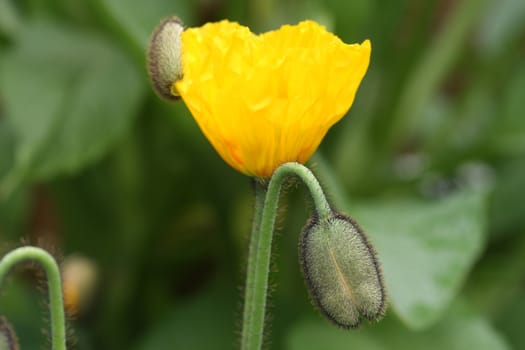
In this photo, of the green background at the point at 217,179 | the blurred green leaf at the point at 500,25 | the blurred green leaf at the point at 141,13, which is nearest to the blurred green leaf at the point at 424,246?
the green background at the point at 217,179

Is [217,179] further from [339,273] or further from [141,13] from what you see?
[339,273]

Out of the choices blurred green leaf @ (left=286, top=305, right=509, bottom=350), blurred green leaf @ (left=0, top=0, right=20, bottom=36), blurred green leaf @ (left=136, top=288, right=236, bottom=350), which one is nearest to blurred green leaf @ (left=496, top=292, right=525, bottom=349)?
blurred green leaf @ (left=286, top=305, right=509, bottom=350)

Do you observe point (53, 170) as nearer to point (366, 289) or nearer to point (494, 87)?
point (366, 289)

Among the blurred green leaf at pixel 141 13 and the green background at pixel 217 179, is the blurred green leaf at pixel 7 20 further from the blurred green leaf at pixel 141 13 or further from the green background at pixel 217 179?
the blurred green leaf at pixel 141 13

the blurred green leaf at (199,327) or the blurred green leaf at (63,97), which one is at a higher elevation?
the blurred green leaf at (63,97)

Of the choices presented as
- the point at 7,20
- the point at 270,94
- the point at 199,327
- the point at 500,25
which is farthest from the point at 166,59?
the point at 500,25

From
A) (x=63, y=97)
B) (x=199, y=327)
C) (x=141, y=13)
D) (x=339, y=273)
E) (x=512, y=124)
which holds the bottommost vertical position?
(x=199, y=327)
